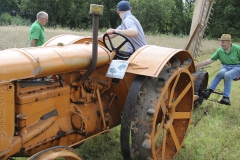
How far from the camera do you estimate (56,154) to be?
1.93m

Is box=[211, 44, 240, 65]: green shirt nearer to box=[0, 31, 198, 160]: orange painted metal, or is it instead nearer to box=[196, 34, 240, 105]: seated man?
box=[196, 34, 240, 105]: seated man

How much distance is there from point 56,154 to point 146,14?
32271 mm

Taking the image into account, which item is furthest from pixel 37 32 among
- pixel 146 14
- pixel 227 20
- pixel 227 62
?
pixel 227 20

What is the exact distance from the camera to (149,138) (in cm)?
→ 248

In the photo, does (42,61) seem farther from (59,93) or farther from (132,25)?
(132,25)

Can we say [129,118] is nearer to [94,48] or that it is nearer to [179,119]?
[94,48]

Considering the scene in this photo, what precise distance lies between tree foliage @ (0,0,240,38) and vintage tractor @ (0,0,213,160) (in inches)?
1167

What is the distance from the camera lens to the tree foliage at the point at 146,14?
30.9 meters

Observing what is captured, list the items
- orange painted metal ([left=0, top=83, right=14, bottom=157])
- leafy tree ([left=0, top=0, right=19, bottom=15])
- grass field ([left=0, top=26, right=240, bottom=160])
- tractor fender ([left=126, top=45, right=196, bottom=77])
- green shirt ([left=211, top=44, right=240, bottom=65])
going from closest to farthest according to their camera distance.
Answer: orange painted metal ([left=0, top=83, right=14, bottom=157]) < tractor fender ([left=126, top=45, right=196, bottom=77]) < grass field ([left=0, top=26, right=240, bottom=160]) < green shirt ([left=211, top=44, right=240, bottom=65]) < leafy tree ([left=0, top=0, right=19, bottom=15])

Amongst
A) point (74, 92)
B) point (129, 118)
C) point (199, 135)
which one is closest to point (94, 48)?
point (74, 92)

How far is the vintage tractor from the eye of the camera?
76.9 inches

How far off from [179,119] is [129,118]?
41.7 inches

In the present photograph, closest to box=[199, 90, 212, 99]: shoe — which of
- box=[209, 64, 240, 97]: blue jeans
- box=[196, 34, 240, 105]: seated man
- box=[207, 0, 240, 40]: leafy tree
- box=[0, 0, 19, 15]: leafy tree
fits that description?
box=[196, 34, 240, 105]: seated man

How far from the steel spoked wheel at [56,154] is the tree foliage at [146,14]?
3050cm
